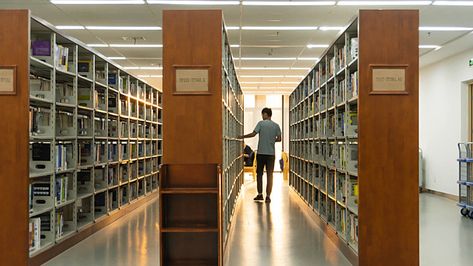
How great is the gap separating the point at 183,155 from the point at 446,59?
8593 millimetres

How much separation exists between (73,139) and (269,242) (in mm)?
2541

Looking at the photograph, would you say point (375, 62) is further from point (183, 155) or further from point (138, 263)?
point (138, 263)

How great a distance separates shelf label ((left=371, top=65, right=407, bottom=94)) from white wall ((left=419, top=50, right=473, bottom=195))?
629 cm

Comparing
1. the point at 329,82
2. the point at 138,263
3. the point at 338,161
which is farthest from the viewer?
the point at 329,82

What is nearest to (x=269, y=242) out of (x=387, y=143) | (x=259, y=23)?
(x=387, y=143)

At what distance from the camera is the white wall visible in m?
9.61

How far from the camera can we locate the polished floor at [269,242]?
14.8ft

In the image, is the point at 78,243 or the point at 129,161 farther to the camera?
the point at 129,161

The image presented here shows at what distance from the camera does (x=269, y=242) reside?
5.26 meters

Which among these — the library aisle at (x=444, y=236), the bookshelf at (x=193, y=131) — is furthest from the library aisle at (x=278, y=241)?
the library aisle at (x=444, y=236)

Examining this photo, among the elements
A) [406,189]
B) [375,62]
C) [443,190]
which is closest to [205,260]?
[406,189]

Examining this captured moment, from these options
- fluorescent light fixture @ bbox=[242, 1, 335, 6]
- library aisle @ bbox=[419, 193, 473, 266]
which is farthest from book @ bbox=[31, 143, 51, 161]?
library aisle @ bbox=[419, 193, 473, 266]

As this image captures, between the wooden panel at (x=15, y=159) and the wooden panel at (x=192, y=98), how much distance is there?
4.48ft

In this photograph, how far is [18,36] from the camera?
411 centimetres
